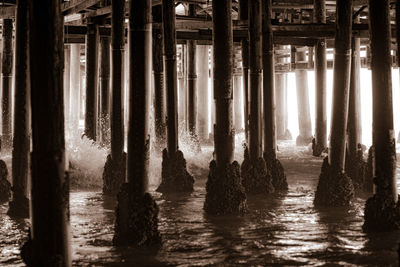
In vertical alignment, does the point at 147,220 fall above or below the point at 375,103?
below

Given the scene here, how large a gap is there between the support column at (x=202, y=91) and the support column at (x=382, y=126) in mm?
11584

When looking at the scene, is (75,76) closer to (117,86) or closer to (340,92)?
(117,86)

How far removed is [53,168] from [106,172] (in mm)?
4729

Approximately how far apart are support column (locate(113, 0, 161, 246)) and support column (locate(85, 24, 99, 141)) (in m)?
5.74

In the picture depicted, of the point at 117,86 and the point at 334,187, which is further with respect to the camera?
the point at 117,86

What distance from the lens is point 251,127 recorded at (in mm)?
8328

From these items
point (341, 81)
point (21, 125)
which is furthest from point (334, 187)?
point (21, 125)

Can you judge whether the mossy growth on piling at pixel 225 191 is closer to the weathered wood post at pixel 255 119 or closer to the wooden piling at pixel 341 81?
the wooden piling at pixel 341 81

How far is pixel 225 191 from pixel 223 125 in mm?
738

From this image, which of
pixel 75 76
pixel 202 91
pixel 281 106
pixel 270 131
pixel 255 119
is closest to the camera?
pixel 255 119

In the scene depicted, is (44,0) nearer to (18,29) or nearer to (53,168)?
(53,168)

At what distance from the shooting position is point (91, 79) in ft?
36.0

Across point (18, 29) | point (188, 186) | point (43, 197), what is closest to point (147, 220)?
point (43, 197)

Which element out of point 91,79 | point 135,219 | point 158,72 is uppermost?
point 158,72
